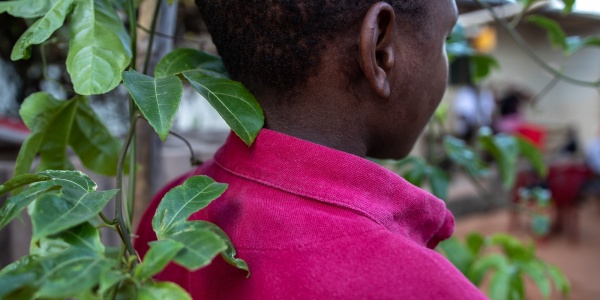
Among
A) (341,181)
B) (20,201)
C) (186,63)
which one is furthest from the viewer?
(186,63)

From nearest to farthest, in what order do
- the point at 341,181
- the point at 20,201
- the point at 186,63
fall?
the point at 20,201 → the point at 341,181 → the point at 186,63

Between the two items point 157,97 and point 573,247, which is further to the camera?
point 573,247

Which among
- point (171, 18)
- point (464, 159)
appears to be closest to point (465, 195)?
point (464, 159)

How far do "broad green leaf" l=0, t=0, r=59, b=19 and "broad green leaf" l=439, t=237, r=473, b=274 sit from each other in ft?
4.65

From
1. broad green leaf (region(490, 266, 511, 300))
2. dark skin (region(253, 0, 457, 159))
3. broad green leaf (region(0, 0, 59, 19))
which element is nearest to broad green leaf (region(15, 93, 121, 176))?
broad green leaf (region(0, 0, 59, 19))

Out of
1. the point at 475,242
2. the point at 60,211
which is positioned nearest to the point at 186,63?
the point at 60,211

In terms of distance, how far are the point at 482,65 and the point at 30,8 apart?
5.12 feet

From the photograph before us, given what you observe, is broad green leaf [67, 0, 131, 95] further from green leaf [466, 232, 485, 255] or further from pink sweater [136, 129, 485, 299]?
green leaf [466, 232, 485, 255]

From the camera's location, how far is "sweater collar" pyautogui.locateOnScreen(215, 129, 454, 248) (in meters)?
0.85

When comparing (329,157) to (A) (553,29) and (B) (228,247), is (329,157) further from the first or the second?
(A) (553,29)

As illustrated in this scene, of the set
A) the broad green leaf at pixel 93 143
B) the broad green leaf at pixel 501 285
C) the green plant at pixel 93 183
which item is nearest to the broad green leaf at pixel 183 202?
the green plant at pixel 93 183

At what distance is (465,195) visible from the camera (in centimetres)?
794

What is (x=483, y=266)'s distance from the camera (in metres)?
2.06

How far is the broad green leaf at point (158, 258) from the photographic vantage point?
2.08 ft
